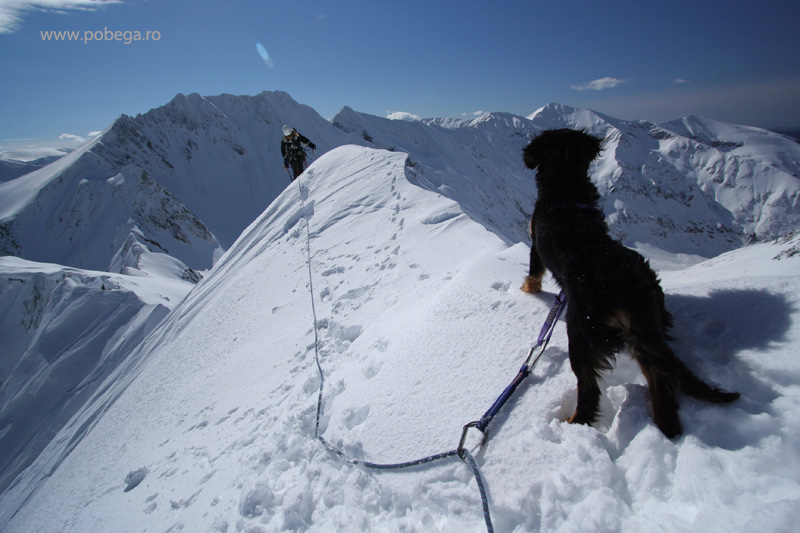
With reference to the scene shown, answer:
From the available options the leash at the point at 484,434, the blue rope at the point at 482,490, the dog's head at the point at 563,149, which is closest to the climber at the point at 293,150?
the dog's head at the point at 563,149

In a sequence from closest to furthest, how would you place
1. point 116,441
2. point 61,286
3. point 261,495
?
1. point 261,495
2. point 116,441
3. point 61,286

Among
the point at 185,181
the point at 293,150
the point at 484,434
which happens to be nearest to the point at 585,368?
the point at 484,434

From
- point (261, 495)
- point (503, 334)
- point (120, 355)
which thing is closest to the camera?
point (261, 495)

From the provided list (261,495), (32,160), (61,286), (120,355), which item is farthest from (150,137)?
(261,495)

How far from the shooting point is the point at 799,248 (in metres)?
3.04

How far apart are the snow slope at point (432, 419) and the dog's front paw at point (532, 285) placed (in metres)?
0.09

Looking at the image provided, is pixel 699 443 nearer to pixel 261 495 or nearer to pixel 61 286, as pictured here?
pixel 261 495

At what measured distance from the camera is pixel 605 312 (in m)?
1.77

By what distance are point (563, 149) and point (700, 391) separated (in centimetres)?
208

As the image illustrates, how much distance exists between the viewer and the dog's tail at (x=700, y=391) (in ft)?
5.26

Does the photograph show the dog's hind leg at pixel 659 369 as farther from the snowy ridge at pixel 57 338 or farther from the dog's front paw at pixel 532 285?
the snowy ridge at pixel 57 338

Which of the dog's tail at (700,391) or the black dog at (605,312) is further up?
the black dog at (605,312)

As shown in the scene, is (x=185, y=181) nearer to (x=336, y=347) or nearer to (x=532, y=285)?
(x=336, y=347)

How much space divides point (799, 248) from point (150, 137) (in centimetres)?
7055
